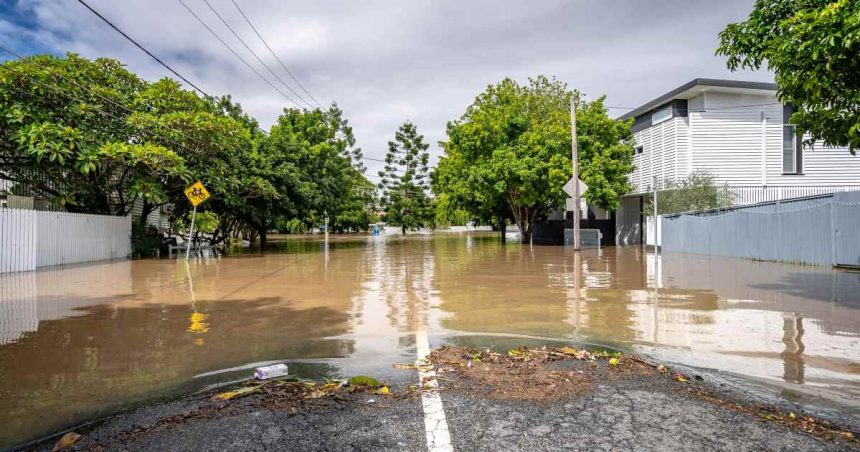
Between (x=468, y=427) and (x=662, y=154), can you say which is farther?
(x=662, y=154)

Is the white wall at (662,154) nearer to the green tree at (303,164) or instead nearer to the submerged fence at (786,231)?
the submerged fence at (786,231)

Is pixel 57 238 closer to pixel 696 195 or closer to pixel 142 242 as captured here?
pixel 142 242

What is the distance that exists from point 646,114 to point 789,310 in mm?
23446

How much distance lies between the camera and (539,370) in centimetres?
519

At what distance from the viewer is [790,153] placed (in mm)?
27328

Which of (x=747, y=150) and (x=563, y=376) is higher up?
(x=747, y=150)

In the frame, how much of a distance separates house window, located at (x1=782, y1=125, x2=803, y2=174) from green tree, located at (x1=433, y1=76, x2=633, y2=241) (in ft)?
24.3

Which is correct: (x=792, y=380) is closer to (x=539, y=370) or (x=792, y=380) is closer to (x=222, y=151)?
(x=539, y=370)

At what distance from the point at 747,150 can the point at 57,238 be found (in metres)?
29.9

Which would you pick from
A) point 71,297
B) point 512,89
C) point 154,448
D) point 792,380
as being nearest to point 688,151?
point 512,89

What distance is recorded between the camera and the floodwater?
5070 mm

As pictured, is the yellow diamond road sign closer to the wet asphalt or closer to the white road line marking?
the wet asphalt

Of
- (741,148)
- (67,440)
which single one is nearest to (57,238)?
(67,440)

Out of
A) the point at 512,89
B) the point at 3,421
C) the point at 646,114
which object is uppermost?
the point at 512,89
